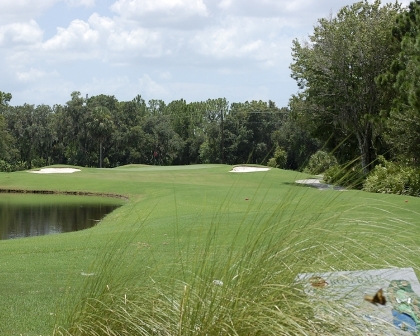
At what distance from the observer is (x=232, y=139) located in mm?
59531

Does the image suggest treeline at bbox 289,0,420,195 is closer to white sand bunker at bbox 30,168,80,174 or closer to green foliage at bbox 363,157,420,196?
green foliage at bbox 363,157,420,196

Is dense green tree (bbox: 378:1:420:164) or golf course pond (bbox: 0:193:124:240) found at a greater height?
dense green tree (bbox: 378:1:420:164)

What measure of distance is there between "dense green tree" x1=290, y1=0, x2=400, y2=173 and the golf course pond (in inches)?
448

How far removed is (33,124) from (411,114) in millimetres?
53601

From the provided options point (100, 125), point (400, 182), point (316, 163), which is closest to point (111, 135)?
point (100, 125)

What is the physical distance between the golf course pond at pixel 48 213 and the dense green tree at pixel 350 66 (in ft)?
37.3

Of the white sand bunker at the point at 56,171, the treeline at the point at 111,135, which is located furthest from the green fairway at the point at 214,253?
the treeline at the point at 111,135

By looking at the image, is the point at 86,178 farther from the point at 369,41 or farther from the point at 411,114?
the point at 411,114

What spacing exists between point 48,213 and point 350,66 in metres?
16.0

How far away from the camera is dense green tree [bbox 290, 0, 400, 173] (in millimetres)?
28766

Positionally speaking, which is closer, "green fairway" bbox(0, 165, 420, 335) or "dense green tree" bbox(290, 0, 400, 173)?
"green fairway" bbox(0, 165, 420, 335)

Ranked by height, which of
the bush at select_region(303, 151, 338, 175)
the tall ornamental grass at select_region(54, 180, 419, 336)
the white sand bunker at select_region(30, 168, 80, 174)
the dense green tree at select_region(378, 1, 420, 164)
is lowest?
the white sand bunker at select_region(30, 168, 80, 174)

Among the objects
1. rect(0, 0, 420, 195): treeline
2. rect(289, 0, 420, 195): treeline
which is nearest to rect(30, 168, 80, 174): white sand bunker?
rect(0, 0, 420, 195): treeline

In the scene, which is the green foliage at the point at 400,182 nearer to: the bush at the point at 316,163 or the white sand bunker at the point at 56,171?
the bush at the point at 316,163
